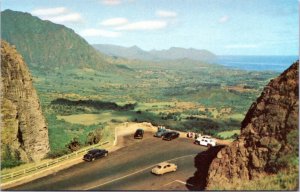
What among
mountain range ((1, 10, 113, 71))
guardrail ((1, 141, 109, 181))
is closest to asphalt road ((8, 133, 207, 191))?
guardrail ((1, 141, 109, 181))

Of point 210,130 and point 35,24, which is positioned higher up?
point 35,24

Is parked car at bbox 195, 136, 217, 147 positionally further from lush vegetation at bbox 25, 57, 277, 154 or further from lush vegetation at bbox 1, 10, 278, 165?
lush vegetation at bbox 25, 57, 277, 154

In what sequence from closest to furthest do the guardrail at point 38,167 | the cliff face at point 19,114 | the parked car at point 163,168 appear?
the guardrail at point 38,167, the parked car at point 163,168, the cliff face at point 19,114

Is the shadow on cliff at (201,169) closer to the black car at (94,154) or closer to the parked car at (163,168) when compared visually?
the parked car at (163,168)

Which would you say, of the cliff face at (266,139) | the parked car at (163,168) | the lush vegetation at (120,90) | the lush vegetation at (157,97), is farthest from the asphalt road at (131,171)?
the lush vegetation at (157,97)

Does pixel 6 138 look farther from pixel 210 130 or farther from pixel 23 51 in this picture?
pixel 23 51

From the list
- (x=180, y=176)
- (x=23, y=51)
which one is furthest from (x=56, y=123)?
(x=23, y=51)
